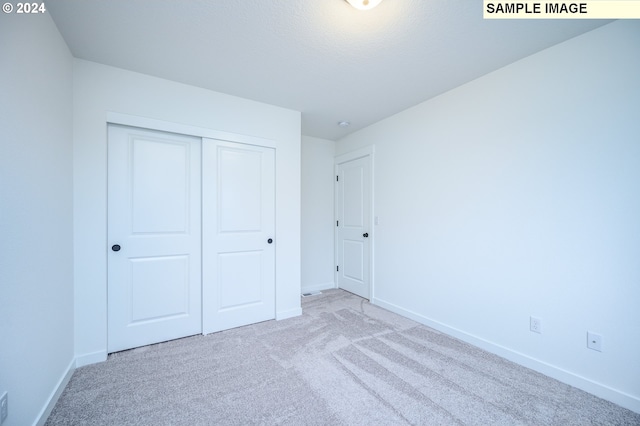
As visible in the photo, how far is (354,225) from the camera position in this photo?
3998 mm

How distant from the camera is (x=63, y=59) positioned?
1.90 m

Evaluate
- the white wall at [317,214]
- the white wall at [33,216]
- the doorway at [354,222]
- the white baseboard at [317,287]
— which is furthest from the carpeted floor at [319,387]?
the white wall at [317,214]

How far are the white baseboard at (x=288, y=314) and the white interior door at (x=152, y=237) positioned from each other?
0.86 meters

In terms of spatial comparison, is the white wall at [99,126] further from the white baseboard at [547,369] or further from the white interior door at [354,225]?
the white baseboard at [547,369]

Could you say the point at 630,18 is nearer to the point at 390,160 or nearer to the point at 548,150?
the point at 548,150

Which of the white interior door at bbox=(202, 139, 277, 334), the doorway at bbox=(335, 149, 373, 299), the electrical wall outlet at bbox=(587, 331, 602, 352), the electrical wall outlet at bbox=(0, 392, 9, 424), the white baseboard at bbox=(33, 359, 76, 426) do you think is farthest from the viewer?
the doorway at bbox=(335, 149, 373, 299)

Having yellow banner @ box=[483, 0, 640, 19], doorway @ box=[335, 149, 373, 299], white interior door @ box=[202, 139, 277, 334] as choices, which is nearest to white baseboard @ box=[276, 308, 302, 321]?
white interior door @ box=[202, 139, 277, 334]

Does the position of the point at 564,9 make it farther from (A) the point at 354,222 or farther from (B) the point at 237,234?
(B) the point at 237,234

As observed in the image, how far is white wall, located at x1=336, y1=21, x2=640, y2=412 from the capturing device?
167 cm

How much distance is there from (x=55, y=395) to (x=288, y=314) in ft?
6.44

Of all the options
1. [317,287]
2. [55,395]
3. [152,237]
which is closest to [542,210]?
[317,287]

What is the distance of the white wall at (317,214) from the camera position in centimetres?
412

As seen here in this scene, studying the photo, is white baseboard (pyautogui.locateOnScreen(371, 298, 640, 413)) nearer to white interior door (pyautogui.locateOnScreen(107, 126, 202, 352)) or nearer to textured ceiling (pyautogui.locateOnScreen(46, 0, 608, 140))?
textured ceiling (pyautogui.locateOnScreen(46, 0, 608, 140))

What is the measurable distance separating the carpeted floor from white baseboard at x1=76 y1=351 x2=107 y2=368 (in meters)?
0.06
